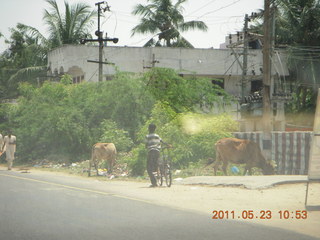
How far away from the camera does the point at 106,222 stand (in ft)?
27.7

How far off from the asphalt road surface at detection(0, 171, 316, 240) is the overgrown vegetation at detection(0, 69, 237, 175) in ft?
38.2

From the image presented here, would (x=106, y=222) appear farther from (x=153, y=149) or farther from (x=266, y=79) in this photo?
(x=266, y=79)

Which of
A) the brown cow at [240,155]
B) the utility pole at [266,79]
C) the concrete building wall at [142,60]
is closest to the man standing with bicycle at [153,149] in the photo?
the brown cow at [240,155]

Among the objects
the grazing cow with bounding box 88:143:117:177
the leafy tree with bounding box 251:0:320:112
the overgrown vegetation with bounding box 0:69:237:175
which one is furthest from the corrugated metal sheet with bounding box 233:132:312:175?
the leafy tree with bounding box 251:0:320:112

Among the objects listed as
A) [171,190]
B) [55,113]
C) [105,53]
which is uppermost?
[105,53]

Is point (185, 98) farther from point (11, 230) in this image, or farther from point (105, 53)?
point (11, 230)

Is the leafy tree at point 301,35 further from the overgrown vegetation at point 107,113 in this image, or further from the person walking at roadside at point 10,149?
the person walking at roadside at point 10,149

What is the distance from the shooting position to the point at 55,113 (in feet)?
86.1

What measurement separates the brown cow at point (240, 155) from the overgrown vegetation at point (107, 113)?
9.66ft

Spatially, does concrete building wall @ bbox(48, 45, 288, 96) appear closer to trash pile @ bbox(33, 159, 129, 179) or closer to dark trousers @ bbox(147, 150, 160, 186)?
trash pile @ bbox(33, 159, 129, 179)

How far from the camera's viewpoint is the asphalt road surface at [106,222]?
741 cm

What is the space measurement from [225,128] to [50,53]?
71.1 feet

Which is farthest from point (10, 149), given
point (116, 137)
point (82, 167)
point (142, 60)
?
point (142, 60)

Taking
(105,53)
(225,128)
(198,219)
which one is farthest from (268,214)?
(105,53)
